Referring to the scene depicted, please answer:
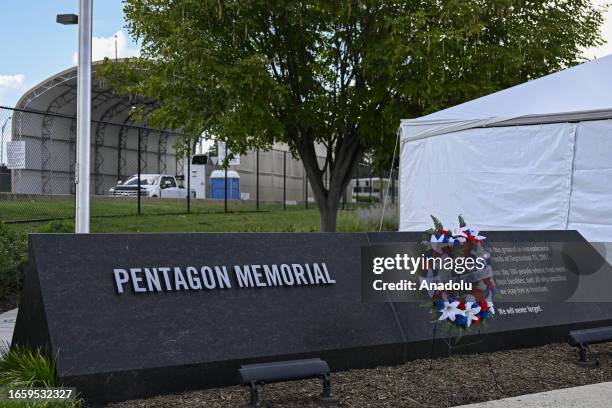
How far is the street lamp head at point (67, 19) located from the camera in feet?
31.7

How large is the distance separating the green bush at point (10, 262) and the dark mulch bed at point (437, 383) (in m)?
5.62

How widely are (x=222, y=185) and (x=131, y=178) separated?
15.2 ft

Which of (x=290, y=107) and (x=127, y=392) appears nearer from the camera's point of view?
(x=127, y=392)

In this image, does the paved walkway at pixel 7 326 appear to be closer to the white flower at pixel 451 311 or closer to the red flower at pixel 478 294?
the white flower at pixel 451 311

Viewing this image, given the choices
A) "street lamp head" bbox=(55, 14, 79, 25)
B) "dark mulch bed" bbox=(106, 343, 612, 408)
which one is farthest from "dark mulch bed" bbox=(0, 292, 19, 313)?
"dark mulch bed" bbox=(106, 343, 612, 408)

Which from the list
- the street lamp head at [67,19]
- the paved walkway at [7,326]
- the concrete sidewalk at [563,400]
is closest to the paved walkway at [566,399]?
the concrete sidewalk at [563,400]

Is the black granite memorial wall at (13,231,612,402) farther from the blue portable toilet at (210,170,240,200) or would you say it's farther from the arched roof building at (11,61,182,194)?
the blue portable toilet at (210,170,240,200)

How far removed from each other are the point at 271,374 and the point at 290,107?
476 inches

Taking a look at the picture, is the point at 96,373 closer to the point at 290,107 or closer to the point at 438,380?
the point at 438,380

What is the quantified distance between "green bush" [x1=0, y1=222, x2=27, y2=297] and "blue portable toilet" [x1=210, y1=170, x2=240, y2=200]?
2647cm

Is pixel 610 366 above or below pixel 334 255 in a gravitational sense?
below

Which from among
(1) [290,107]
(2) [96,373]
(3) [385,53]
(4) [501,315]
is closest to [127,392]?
(2) [96,373]

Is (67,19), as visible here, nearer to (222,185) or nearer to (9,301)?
(9,301)

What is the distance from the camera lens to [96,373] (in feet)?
16.2
